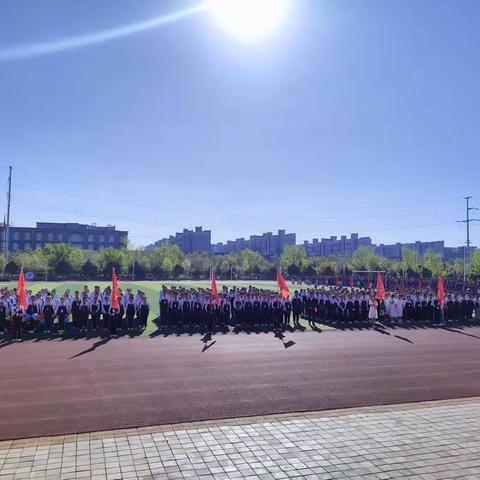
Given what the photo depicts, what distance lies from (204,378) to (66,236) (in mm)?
119291

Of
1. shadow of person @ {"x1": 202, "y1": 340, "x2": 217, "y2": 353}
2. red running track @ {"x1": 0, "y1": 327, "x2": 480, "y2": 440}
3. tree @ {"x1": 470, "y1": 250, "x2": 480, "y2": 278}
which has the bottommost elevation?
red running track @ {"x1": 0, "y1": 327, "x2": 480, "y2": 440}

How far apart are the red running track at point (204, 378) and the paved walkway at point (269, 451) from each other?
648 mm

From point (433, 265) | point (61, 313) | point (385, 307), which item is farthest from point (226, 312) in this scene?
point (433, 265)

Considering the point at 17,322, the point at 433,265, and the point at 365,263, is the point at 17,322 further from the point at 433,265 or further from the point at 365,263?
the point at 365,263

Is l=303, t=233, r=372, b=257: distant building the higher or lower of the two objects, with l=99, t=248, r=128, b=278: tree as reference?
higher

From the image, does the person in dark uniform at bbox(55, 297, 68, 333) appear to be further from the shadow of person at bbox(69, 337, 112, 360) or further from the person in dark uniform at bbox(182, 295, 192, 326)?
the person in dark uniform at bbox(182, 295, 192, 326)

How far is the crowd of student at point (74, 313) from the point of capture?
17.7 metres

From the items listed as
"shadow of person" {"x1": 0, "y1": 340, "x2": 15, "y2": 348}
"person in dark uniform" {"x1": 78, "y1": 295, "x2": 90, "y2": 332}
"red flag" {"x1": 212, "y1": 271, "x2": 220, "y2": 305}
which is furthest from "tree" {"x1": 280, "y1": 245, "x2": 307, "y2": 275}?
"shadow of person" {"x1": 0, "y1": 340, "x2": 15, "y2": 348}

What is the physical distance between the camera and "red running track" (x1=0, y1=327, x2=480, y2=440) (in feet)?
28.3

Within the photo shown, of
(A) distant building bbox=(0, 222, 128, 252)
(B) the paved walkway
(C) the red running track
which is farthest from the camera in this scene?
(A) distant building bbox=(0, 222, 128, 252)

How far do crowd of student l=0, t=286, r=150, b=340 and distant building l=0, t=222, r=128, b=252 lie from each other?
9953 centimetres

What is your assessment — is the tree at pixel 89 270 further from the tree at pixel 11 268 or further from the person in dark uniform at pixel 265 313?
the person in dark uniform at pixel 265 313

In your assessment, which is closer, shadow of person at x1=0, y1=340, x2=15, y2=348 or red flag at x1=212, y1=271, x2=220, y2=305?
shadow of person at x1=0, y1=340, x2=15, y2=348

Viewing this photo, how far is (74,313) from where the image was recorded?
60.2ft
